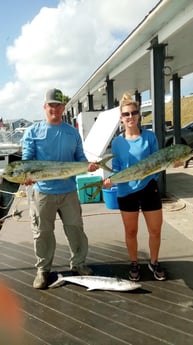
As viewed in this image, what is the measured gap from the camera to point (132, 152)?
3.43 meters

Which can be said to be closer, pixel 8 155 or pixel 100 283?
pixel 100 283

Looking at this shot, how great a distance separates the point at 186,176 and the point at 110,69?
3814 millimetres

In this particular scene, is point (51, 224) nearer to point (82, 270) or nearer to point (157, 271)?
point (82, 270)

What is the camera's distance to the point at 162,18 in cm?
595

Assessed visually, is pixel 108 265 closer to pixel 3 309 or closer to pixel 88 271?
pixel 88 271

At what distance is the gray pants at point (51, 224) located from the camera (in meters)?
3.64

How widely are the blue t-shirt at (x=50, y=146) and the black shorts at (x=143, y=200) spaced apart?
0.60 metres

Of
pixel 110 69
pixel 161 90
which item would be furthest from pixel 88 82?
pixel 161 90

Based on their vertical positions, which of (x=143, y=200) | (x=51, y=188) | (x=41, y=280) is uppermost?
(x=51, y=188)

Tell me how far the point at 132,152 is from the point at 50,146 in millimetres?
756

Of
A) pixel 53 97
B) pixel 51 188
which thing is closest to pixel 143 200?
pixel 51 188

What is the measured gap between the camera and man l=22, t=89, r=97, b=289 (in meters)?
3.52

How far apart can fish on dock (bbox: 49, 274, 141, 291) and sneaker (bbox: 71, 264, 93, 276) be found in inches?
5.4

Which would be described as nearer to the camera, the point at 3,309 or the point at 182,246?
the point at 3,309
